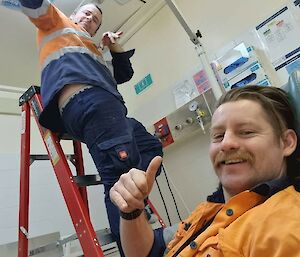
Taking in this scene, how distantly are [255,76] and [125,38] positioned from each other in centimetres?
149

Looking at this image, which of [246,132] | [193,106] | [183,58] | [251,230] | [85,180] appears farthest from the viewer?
[183,58]

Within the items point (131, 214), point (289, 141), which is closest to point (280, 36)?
point (289, 141)

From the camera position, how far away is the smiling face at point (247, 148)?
0.85 meters

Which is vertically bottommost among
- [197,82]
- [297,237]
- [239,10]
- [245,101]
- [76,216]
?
[297,237]

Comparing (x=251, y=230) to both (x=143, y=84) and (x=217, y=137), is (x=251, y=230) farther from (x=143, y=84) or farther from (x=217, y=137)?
(x=143, y=84)

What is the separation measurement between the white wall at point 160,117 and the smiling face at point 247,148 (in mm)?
1210

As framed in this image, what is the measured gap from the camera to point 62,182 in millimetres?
1350

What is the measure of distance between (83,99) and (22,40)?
69.2 inches

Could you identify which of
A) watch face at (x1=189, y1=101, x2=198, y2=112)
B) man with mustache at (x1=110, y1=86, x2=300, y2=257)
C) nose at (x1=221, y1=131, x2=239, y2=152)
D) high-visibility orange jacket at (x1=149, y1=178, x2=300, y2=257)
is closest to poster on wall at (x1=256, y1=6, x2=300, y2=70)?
watch face at (x1=189, y1=101, x2=198, y2=112)

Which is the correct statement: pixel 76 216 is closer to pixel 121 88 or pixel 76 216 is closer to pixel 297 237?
pixel 297 237

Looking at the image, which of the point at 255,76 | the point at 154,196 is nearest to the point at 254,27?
the point at 255,76

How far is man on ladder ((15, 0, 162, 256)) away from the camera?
1.19 m

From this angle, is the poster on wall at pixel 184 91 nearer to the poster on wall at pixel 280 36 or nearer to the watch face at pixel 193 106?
the watch face at pixel 193 106

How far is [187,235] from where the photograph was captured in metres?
0.87
